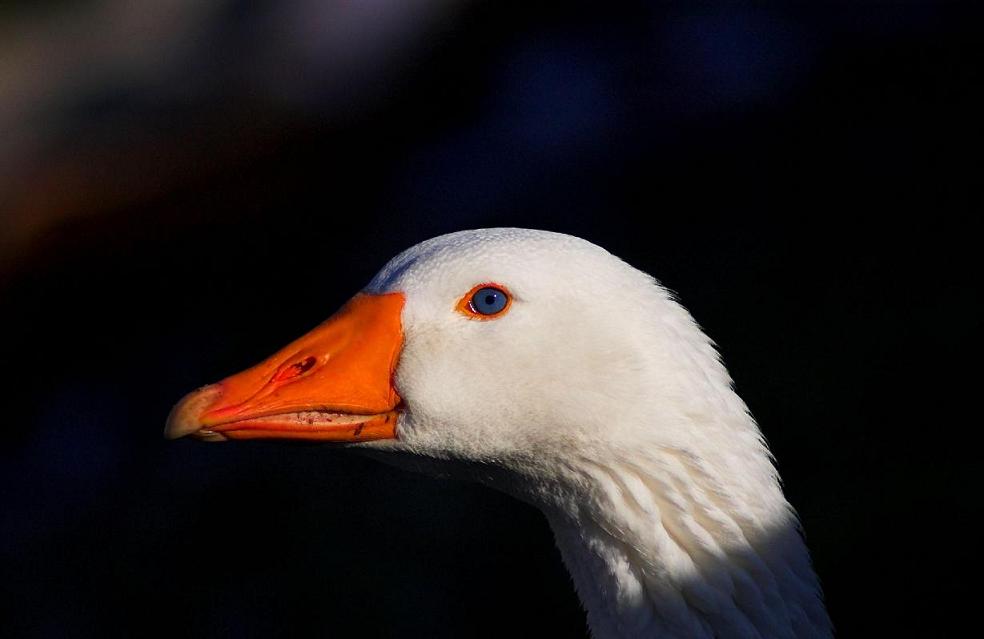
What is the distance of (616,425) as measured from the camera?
263cm

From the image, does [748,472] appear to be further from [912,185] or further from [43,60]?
[43,60]

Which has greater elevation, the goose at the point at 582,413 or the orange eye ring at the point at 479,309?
the orange eye ring at the point at 479,309

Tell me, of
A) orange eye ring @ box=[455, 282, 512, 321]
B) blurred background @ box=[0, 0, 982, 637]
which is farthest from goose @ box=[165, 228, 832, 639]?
blurred background @ box=[0, 0, 982, 637]

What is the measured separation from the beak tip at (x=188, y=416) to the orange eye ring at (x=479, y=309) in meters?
0.64

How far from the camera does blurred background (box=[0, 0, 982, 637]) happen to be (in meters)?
6.24

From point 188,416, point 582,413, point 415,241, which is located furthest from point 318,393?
point 415,241

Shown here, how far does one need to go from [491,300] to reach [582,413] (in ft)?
1.15

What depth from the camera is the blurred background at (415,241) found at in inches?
246

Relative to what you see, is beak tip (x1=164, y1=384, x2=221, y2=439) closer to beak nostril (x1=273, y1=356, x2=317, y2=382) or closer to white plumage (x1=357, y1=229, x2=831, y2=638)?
beak nostril (x1=273, y1=356, x2=317, y2=382)

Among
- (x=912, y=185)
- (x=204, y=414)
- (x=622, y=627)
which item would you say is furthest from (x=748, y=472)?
(x=912, y=185)

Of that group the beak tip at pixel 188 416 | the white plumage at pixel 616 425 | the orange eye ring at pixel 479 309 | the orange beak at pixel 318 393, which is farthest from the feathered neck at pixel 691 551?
the beak tip at pixel 188 416

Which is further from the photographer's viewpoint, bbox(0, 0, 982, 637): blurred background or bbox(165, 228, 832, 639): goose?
bbox(0, 0, 982, 637): blurred background

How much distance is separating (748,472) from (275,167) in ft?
18.9

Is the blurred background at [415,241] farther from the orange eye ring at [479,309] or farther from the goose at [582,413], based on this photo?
the orange eye ring at [479,309]
